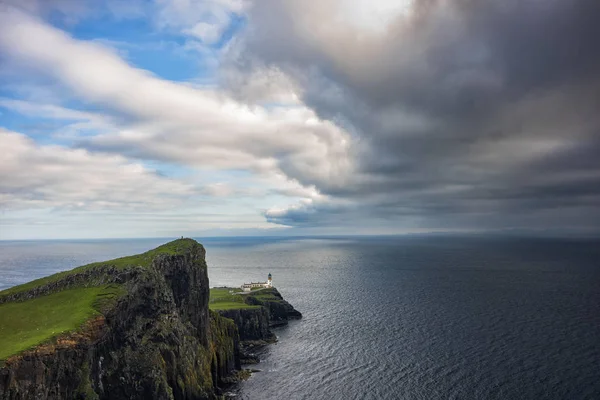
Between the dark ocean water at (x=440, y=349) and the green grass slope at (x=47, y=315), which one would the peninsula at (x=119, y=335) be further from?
the dark ocean water at (x=440, y=349)

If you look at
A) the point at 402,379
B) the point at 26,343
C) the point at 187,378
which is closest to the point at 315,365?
the point at 402,379

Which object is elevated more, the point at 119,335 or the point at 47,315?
the point at 47,315

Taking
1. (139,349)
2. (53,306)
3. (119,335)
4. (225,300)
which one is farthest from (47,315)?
(225,300)

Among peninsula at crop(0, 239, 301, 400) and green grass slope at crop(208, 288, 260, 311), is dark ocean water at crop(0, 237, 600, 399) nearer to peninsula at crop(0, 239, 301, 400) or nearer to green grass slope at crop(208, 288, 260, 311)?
peninsula at crop(0, 239, 301, 400)

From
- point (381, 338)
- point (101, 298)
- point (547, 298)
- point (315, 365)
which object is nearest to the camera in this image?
point (101, 298)

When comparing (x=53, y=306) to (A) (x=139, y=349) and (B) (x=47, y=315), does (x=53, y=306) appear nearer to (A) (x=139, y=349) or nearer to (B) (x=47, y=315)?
(B) (x=47, y=315)

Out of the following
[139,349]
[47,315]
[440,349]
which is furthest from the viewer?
[440,349]

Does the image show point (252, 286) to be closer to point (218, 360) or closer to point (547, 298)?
point (218, 360)

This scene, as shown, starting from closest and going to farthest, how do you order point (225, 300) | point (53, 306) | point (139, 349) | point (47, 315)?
point (47, 315) < point (139, 349) < point (53, 306) < point (225, 300)
